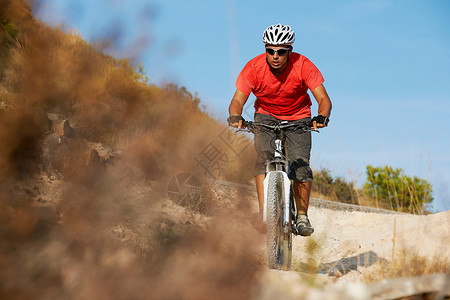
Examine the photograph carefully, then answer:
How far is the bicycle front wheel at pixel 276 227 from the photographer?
194 inches

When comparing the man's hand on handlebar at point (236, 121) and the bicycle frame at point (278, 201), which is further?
the man's hand on handlebar at point (236, 121)

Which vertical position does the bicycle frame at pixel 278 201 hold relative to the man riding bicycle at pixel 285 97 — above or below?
below

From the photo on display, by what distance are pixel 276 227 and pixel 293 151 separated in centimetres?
Result: 91

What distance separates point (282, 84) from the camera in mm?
5672

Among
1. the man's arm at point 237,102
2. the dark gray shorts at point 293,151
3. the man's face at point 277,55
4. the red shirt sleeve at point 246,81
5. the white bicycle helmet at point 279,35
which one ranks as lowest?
the dark gray shorts at point 293,151

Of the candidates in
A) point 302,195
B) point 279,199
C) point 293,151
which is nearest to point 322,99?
point 293,151

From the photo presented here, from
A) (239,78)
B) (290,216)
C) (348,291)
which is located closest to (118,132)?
(239,78)

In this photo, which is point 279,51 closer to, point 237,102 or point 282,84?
point 282,84

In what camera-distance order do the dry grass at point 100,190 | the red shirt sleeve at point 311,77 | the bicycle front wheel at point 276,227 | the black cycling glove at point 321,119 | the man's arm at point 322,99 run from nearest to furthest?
the dry grass at point 100,190 < the bicycle front wheel at point 276,227 < the black cycling glove at point 321,119 < the man's arm at point 322,99 < the red shirt sleeve at point 311,77

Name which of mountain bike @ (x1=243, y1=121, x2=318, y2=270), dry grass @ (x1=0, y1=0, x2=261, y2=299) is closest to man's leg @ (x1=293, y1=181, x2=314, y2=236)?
mountain bike @ (x1=243, y1=121, x2=318, y2=270)

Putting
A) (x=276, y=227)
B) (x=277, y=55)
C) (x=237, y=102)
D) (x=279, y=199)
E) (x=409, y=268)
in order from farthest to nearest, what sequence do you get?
(x=237, y=102) → (x=277, y=55) → (x=279, y=199) → (x=276, y=227) → (x=409, y=268)

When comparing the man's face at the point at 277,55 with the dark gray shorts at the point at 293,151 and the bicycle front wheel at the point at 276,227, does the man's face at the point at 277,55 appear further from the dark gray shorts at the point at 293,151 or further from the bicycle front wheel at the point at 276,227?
the bicycle front wheel at the point at 276,227

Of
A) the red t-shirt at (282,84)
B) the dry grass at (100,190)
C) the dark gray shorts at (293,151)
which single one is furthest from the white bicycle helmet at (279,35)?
the dry grass at (100,190)

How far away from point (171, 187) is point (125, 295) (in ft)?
16.0
